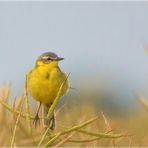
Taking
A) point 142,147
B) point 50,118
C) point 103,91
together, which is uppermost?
point 50,118

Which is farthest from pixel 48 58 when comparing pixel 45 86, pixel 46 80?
pixel 45 86

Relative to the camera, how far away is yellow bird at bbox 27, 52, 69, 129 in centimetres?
356

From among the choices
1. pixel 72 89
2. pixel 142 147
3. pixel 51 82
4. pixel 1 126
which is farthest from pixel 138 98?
pixel 51 82

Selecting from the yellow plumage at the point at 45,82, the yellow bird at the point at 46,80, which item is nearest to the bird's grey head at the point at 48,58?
the yellow bird at the point at 46,80

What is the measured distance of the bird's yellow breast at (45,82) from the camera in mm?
3569

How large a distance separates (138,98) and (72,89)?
0.40m

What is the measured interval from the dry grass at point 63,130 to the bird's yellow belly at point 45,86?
23 centimetres

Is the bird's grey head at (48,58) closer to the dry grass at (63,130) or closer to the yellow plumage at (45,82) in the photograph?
the yellow plumage at (45,82)

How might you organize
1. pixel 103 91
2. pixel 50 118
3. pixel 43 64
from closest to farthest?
pixel 50 118 < pixel 43 64 < pixel 103 91

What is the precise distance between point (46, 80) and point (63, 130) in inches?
67.1

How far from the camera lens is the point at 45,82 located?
3875 millimetres

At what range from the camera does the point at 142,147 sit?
2.68 m

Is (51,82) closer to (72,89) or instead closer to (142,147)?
(72,89)

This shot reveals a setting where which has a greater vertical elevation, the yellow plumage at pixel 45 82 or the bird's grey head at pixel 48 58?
the bird's grey head at pixel 48 58
